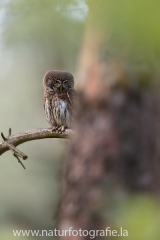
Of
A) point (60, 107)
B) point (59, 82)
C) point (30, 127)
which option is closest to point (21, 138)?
point (60, 107)

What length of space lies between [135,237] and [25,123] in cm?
924

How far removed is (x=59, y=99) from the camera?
17.5ft

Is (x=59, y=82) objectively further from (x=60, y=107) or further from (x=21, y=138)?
(x=21, y=138)

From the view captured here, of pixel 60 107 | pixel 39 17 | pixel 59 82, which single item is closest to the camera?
pixel 39 17

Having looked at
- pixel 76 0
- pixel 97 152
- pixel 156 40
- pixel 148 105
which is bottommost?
pixel 97 152

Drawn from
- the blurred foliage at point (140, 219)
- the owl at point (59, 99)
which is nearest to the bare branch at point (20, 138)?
the owl at point (59, 99)

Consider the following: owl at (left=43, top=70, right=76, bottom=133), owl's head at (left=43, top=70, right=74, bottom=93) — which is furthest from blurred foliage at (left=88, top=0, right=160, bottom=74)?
owl's head at (left=43, top=70, right=74, bottom=93)

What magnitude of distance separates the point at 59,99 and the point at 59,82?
29 centimetres

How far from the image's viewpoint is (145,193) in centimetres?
116

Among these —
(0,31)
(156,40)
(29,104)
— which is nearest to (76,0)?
(156,40)

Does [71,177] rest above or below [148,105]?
below

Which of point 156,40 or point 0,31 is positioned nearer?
point 156,40

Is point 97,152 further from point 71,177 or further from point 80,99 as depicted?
point 80,99

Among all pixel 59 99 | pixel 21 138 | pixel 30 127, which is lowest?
pixel 21 138
